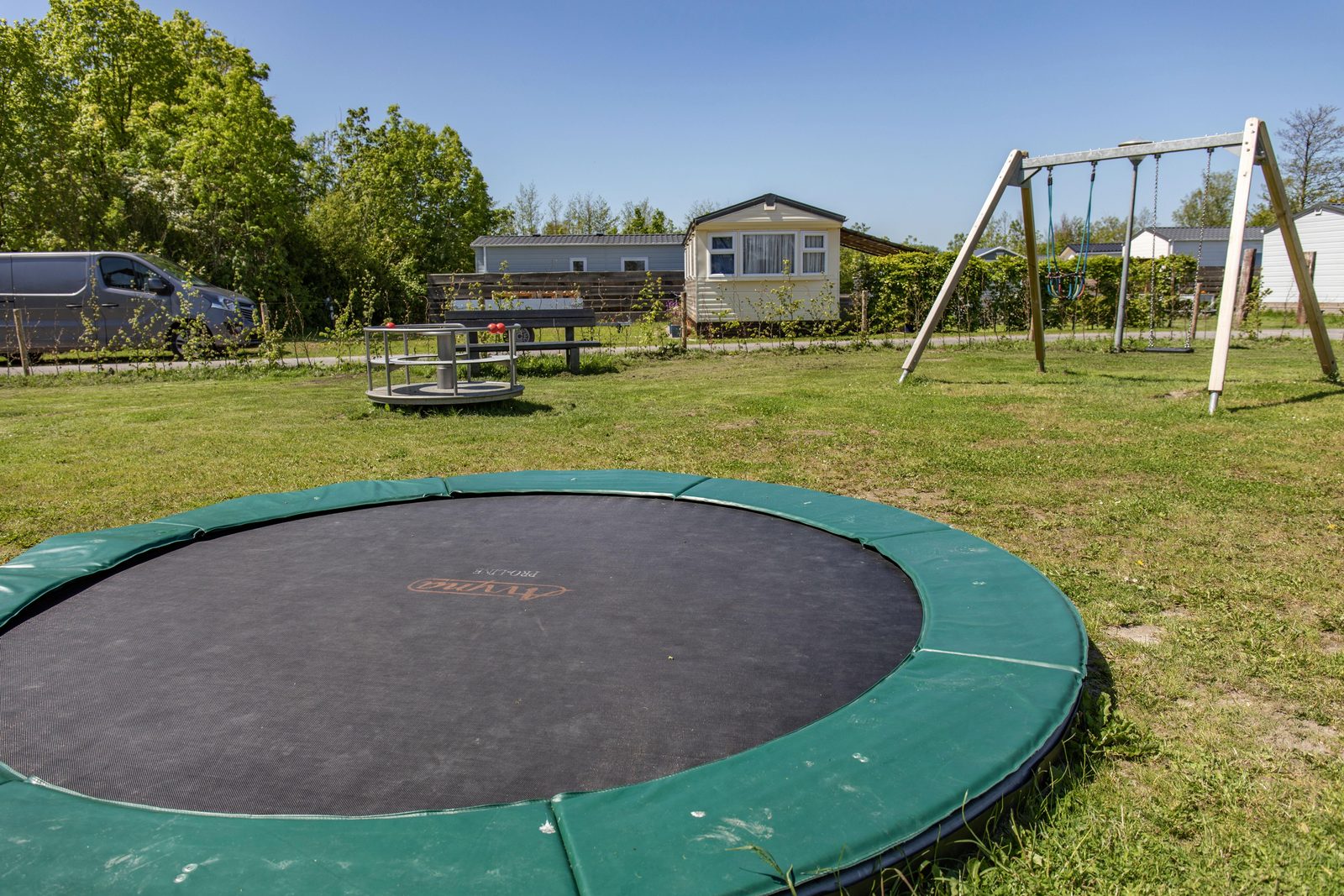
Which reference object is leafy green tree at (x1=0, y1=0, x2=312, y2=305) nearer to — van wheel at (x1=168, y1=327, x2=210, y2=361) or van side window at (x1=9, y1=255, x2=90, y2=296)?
van side window at (x1=9, y1=255, x2=90, y2=296)

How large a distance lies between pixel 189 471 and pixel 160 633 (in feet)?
8.47

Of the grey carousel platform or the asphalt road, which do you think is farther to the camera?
the asphalt road

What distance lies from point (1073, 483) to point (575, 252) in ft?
59.8

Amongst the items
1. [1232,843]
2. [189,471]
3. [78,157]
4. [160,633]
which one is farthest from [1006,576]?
[78,157]

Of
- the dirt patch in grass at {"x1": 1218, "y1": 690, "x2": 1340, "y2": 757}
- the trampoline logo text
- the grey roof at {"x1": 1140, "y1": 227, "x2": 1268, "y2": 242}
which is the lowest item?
the dirt patch in grass at {"x1": 1218, "y1": 690, "x2": 1340, "y2": 757}

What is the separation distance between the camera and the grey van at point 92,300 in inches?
379

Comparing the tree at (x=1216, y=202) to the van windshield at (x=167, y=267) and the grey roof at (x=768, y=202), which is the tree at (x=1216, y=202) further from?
the van windshield at (x=167, y=267)

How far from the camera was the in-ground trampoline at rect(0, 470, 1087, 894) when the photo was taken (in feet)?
3.35

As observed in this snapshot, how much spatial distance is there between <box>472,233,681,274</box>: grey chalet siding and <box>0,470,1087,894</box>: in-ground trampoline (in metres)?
18.4

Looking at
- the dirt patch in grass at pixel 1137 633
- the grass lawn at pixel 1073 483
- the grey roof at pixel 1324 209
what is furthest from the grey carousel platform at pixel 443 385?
the grey roof at pixel 1324 209

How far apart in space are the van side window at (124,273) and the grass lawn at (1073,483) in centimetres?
234

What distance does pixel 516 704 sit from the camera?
1393mm

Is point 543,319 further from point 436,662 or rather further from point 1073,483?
point 436,662

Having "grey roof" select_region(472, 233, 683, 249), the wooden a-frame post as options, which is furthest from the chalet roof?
the wooden a-frame post
